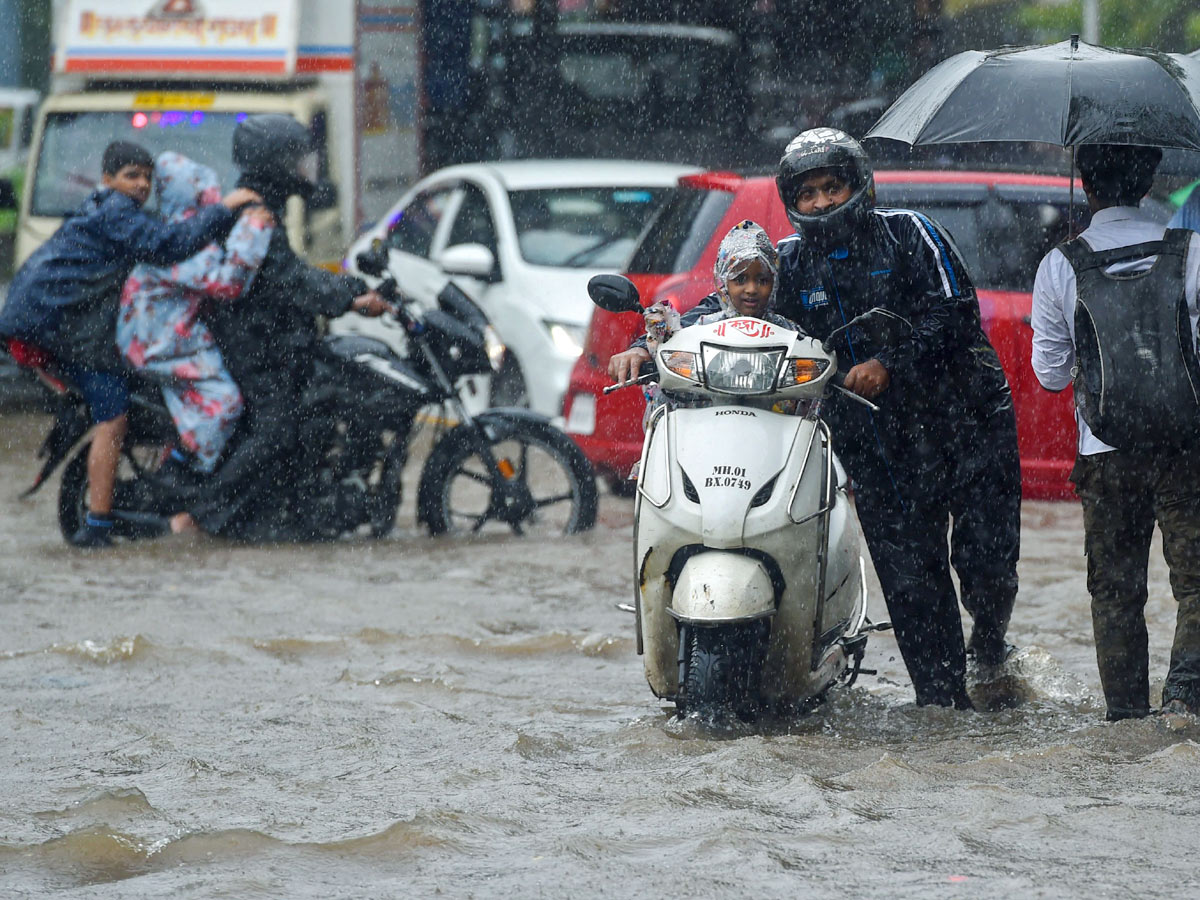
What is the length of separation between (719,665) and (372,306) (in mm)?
4107

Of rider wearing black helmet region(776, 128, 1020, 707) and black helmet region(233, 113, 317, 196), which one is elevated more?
black helmet region(233, 113, 317, 196)

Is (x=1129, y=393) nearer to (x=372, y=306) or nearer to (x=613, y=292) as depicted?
(x=613, y=292)

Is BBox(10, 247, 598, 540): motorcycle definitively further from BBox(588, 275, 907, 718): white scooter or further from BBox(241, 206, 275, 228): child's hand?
BBox(588, 275, 907, 718): white scooter

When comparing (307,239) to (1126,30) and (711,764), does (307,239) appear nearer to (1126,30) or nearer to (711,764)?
(711,764)

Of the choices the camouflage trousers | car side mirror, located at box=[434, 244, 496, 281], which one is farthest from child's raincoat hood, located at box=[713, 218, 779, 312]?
car side mirror, located at box=[434, 244, 496, 281]

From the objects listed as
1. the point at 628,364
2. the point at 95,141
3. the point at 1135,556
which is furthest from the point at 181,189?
the point at 95,141

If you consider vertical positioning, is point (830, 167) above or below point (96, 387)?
above

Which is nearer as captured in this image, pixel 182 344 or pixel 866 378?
pixel 866 378

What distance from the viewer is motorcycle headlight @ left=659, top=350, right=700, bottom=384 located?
469cm

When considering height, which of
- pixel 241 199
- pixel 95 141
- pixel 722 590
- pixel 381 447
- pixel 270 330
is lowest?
pixel 381 447

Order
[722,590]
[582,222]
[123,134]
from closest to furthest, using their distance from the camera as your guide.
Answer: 1. [722,590]
2. [582,222]
3. [123,134]

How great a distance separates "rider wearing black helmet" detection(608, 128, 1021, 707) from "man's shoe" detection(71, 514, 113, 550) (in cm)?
424

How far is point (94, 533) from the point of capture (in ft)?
27.9

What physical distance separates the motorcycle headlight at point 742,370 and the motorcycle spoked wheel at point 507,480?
385cm
